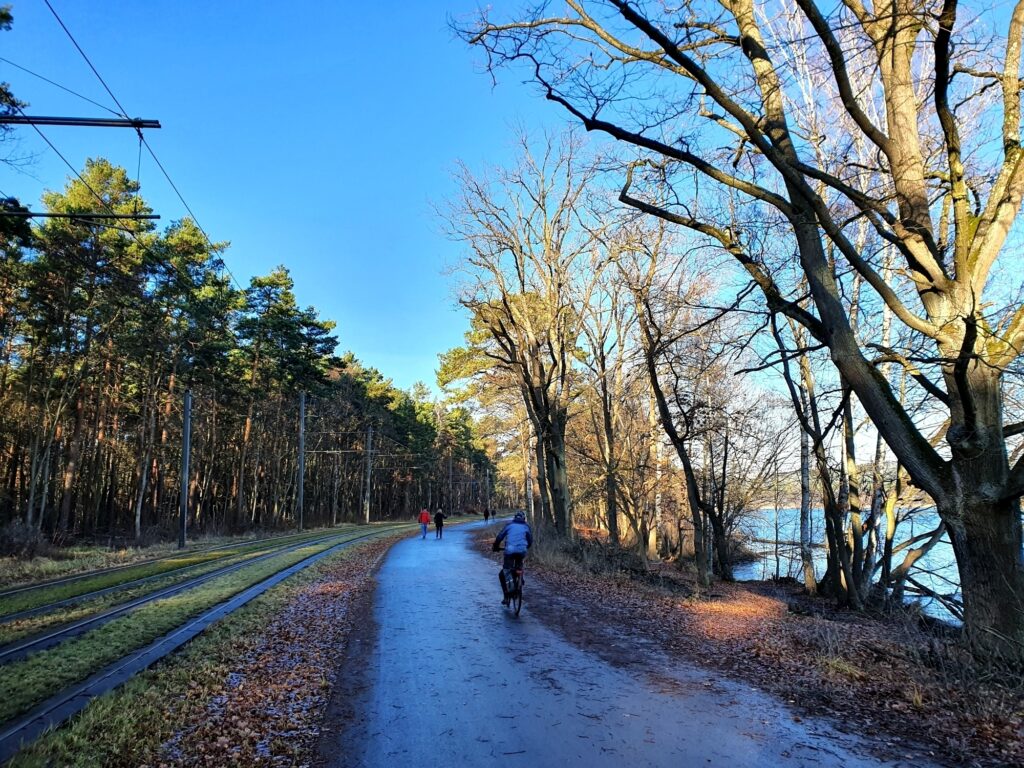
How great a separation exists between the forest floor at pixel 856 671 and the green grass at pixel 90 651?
19.3 feet

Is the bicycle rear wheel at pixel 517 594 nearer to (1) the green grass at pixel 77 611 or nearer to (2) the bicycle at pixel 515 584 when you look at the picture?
(2) the bicycle at pixel 515 584

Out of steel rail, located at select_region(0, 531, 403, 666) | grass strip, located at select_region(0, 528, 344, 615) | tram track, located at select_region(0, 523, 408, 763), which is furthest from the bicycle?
grass strip, located at select_region(0, 528, 344, 615)

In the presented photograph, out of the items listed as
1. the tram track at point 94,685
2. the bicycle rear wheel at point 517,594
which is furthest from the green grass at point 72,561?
the bicycle rear wheel at point 517,594

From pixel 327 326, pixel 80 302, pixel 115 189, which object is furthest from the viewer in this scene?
pixel 327 326

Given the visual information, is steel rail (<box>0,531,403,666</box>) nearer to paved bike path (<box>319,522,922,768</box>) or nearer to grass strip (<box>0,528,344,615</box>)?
grass strip (<box>0,528,344,615</box>)

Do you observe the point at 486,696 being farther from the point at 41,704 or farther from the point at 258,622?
the point at 258,622

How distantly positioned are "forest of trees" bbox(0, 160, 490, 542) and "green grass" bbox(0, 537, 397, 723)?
7.46m

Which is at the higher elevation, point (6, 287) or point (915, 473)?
point (6, 287)

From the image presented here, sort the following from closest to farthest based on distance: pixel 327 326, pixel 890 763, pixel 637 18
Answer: pixel 890 763 < pixel 637 18 < pixel 327 326

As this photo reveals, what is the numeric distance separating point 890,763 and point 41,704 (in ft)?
23.2

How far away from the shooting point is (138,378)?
36406mm

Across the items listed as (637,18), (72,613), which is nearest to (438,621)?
(72,613)

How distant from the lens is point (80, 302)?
25234 mm

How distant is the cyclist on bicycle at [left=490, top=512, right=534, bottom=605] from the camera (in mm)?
10516
